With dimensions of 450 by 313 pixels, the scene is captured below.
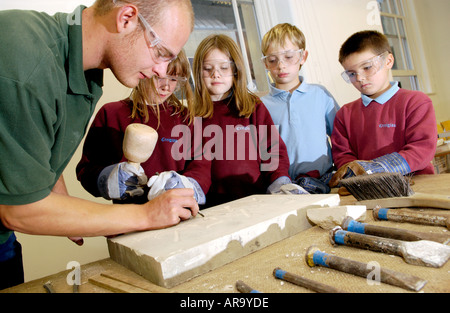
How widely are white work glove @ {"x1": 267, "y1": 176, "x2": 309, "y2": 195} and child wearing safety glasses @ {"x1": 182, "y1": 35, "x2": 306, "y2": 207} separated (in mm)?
167

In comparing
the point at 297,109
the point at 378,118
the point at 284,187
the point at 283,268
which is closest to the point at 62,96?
the point at 283,268

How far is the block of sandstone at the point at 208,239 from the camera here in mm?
798

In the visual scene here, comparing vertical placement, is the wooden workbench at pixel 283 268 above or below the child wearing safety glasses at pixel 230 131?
below

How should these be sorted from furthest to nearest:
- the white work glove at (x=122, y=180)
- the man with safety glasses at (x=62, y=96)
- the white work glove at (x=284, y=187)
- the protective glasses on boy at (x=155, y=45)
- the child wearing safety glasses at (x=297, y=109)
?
the child wearing safety glasses at (x=297, y=109) < the white work glove at (x=284, y=187) < the white work glove at (x=122, y=180) < the protective glasses on boy at (x=155, y=45) < the man with safety glasses at (x=62, y=96)

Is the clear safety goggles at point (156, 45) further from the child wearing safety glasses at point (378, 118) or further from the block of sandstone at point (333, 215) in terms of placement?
the child wearing safety glasses at point (378, 118)

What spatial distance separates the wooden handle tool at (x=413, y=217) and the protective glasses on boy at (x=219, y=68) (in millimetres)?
1199

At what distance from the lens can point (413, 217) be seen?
0.94 m

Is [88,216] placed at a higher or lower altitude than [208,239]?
higher

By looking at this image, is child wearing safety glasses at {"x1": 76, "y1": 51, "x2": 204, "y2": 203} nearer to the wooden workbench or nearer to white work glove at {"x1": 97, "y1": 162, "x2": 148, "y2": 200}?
white work glove at {"x1": 97, "y1": 162, "x2": 148, "y2": 200}

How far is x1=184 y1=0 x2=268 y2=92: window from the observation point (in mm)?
3229

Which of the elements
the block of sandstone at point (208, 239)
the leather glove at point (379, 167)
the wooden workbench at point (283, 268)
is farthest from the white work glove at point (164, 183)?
the leather glove at point (379, 167)

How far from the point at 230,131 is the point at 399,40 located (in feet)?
19.3

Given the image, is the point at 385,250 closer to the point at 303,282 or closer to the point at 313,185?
the point at 303,282

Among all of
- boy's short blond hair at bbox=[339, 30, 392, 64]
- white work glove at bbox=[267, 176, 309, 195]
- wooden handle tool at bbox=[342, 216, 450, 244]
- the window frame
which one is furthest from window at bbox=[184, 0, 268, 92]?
the window frame
